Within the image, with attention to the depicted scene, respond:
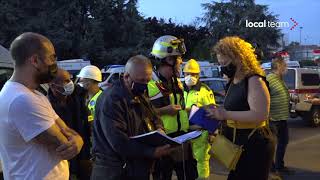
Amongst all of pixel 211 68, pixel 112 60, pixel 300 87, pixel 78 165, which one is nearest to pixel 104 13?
pixel 112 60

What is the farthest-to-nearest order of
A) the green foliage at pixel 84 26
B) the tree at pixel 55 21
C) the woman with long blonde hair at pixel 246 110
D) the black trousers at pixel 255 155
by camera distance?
the green foliage at pixel 84 26
the tree at pixel 55 21
the black trousers at pixel 255 155
the woman with long blonde hair at pixel 246 110

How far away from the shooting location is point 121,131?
3.74 m

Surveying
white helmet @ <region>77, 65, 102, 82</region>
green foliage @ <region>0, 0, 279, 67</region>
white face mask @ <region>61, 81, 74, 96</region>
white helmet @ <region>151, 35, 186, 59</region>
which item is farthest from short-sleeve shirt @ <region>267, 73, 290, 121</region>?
green foliage @ <region>0, 0, 279, 67</region>

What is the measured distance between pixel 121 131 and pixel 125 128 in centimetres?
6

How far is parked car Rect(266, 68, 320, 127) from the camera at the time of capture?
15.9m

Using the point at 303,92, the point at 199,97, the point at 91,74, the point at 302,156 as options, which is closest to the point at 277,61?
the point at 199,97

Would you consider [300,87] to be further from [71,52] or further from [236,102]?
[71,52]

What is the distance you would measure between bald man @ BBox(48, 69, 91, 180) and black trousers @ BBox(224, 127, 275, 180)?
1904 mm

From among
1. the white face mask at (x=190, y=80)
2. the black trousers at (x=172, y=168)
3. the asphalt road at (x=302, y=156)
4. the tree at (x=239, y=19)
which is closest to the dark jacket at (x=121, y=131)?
the black trousers at (x=172, y=168)

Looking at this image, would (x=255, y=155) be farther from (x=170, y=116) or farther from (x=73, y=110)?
(x=73, y=110)

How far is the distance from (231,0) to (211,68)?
1628 inches

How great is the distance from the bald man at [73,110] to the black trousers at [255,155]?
1.90 meters

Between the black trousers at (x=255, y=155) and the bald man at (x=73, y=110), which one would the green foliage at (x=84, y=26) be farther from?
the black trousers at (x=255, y=155)

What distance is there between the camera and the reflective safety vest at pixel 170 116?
5.26m
